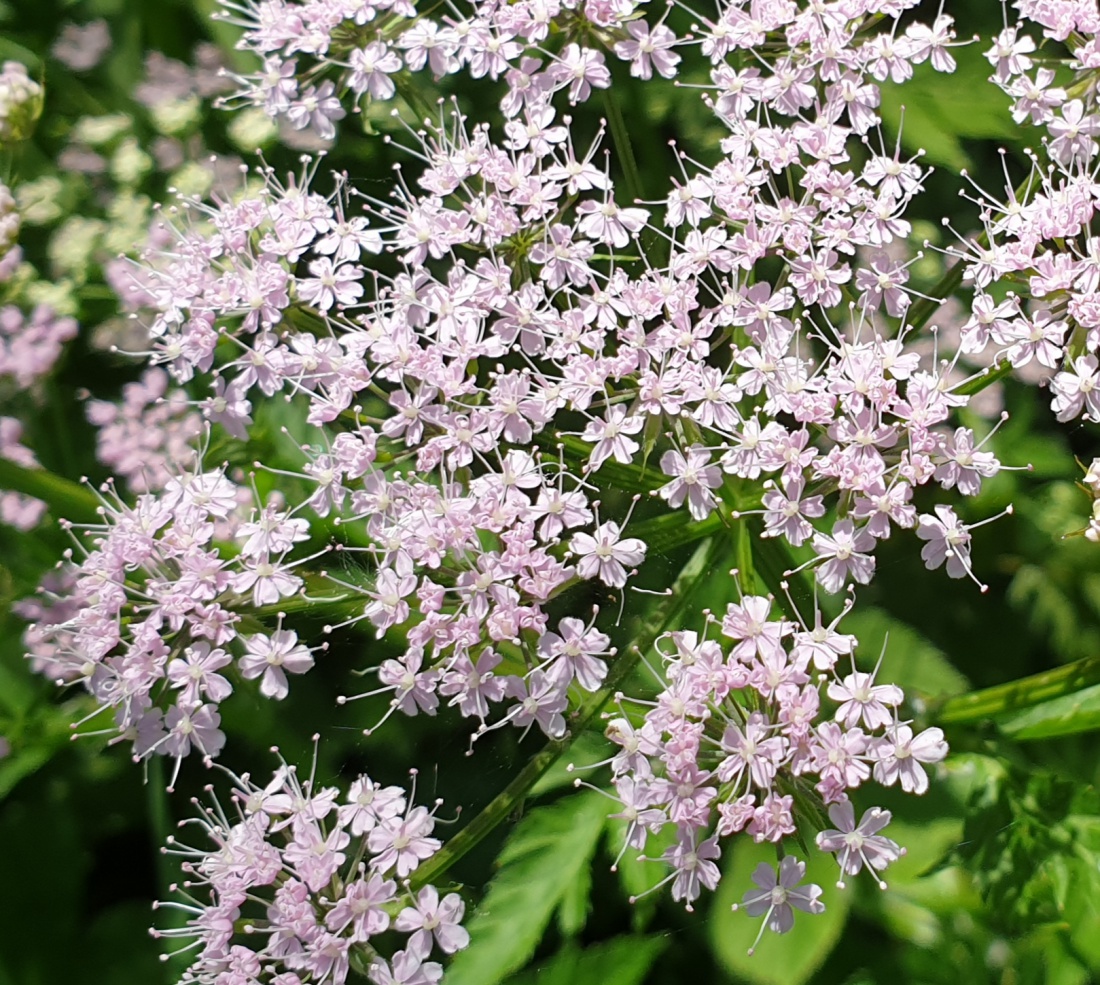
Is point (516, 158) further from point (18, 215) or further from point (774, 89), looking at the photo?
point (18, 215)

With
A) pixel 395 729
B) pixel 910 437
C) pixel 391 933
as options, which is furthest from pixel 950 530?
pixel 391 933

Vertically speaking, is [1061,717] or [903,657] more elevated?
[1061,717]

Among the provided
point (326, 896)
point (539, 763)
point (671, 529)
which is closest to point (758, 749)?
point (539, 763)

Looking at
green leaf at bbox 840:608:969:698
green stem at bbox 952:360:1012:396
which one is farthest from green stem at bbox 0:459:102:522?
green stem at bbox 952:360:1012:396

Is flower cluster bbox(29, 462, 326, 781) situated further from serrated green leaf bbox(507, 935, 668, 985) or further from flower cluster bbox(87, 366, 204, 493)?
serrated green leaf bbox(507, 935, 668, 985)

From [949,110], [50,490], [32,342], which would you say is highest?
[949,110]

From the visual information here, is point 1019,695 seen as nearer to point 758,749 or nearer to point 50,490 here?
point 758,749

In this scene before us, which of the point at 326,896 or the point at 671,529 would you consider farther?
the point at 671,529
